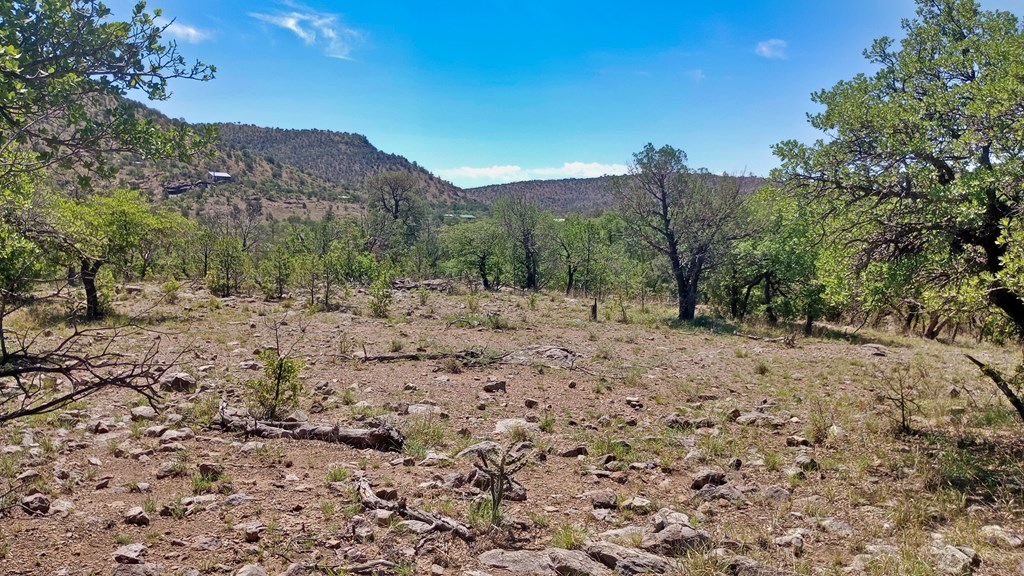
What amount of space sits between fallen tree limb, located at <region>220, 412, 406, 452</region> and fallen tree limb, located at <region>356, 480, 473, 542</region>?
5.00 feet

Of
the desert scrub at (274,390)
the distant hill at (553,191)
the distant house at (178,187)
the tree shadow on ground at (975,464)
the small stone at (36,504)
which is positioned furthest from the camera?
the distant hill at (553,191)

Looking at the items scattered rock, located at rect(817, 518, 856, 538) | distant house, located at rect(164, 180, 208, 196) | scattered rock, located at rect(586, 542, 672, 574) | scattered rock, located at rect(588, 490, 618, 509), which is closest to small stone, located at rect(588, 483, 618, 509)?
scattered rock, located at rect(588, 490, 618, 509)

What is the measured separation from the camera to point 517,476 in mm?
6562

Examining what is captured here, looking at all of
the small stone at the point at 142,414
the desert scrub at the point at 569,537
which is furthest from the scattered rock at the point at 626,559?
the small stone at the point at 142,414

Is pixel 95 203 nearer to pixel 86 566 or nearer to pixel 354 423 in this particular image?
pixel 354 423

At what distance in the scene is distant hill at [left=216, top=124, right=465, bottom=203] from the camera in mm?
97569

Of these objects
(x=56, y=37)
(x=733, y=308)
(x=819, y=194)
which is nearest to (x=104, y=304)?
(x=56, y=37)

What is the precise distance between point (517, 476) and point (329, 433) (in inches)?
108

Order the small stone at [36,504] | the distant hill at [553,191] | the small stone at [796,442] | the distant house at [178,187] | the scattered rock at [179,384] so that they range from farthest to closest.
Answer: the distant hill at [553,191]
the distant house at [178,187]
the scattered rock at [179,384]
the small stone at [796,442]
the small stone at [36,504]

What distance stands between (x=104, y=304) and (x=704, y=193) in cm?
2409

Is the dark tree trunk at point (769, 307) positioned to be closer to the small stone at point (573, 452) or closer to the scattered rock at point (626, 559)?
the small stone at point (573, 452)

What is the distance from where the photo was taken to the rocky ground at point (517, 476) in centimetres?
450

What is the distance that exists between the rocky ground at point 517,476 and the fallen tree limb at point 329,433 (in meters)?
0.03

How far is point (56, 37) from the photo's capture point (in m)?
4.53
